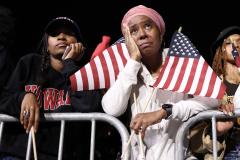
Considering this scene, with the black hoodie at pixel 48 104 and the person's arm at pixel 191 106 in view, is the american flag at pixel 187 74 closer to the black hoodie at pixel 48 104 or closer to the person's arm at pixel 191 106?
the person's arm at pixel 191 106

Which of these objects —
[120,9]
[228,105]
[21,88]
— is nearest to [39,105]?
[21,88]

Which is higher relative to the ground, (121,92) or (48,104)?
(121,92)

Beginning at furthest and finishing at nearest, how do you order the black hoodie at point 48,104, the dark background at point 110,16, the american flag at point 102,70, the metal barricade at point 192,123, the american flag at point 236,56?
1. the dark background at point 110,16
2. the american flag at point 236,56
3. the american flag at point 102,70
4. the black hoodie at point 48,104
5. the metal barricade at point 192,123

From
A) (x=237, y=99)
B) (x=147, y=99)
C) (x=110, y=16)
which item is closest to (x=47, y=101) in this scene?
(x=147, y=99)

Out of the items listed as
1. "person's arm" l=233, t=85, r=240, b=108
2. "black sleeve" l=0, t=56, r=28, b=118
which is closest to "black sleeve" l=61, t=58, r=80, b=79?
"black sleeve" l=0, t=56, r=28, b=118

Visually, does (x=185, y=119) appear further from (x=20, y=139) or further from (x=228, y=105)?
(x=20, y=139)

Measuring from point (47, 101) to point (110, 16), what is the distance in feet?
9.61

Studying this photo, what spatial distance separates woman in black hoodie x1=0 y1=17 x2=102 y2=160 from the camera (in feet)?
10.9

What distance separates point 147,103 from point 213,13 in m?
3.13

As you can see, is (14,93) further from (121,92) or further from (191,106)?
(191,106)

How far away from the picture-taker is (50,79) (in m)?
3.58

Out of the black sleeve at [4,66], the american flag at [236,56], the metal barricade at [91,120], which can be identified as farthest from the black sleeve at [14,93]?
the american flag at [236,56]

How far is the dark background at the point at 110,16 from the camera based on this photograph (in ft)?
19.6

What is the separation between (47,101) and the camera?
11.4ft
